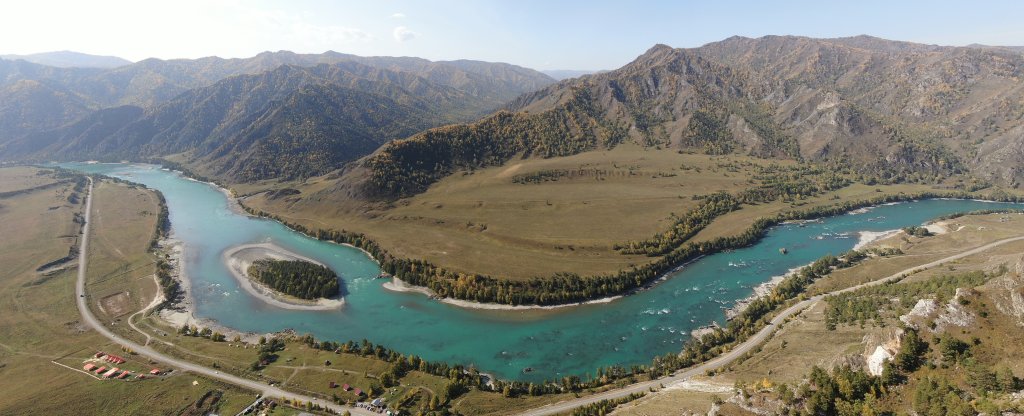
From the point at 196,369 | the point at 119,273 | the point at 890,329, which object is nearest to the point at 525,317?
the point at 196,369

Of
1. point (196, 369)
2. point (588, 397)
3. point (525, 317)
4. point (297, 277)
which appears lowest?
point (196, 369)

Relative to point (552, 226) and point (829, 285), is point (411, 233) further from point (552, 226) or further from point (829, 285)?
point (829, 285)

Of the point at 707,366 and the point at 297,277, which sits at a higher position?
the point at 707,366

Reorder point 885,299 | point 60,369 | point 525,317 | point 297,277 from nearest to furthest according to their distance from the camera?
point 60,369
point 885,299
point 525,317
point 297,277

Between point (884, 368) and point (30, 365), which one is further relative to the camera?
Answer: point (30, 365)

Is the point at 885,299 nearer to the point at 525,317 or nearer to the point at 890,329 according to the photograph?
the point at 890,329

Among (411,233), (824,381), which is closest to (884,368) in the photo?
(824,381)
